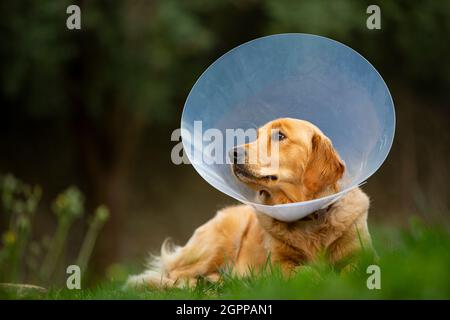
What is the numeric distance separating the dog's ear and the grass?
0.46 meters

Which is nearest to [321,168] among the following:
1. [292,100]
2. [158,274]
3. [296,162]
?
[296,162]

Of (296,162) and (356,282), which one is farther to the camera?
(296,162)

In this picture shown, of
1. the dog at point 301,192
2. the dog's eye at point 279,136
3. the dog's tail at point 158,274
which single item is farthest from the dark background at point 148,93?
the dog's eye at point 279,136

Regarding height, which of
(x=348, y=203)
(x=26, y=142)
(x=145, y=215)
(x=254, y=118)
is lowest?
(x=348, y=203)

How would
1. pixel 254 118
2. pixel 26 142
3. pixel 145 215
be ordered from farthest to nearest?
pixel 145 215 < pixel 26 142 < pixel 254 118

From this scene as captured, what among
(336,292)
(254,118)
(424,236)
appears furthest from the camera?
(254,118)

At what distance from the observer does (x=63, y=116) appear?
35.2 ft

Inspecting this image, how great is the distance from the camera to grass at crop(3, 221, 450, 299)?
287 centimetres

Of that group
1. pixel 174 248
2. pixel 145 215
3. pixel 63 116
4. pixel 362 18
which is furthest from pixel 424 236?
pixel 145 215

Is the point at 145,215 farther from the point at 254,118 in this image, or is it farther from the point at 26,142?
the point at 254,118

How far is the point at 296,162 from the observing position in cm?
425

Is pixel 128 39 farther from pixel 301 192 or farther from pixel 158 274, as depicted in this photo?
pixel 301 192

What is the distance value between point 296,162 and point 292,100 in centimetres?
40
